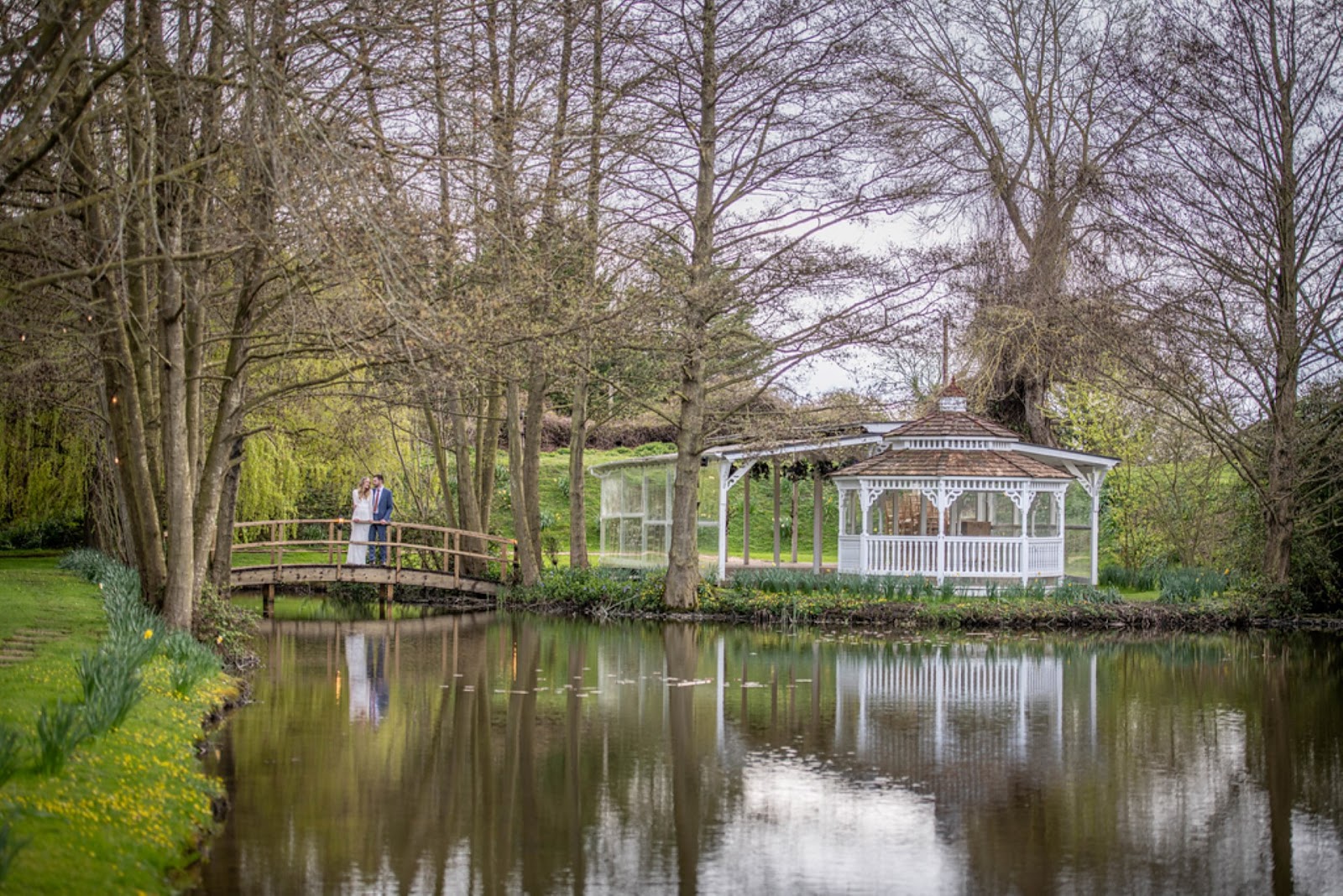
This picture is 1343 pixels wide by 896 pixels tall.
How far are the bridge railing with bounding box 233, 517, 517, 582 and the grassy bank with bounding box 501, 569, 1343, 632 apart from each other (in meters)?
2.89

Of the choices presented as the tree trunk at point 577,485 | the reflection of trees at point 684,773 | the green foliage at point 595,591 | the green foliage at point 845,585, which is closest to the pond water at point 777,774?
the reflection of trees at point 684,773

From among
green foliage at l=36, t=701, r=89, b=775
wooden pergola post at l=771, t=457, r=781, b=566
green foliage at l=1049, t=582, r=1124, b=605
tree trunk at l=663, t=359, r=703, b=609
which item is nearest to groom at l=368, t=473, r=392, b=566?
tree trunk at l=663, t=359, r=703, b=609

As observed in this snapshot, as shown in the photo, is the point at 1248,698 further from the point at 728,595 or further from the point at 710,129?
the point at 710,129

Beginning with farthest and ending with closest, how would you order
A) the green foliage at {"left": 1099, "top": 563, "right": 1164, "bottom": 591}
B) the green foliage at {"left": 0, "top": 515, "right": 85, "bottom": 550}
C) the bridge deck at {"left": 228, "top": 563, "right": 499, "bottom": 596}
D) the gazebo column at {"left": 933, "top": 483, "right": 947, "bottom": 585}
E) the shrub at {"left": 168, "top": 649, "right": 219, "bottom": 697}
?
the green foliage at {"left": 0, "top": 515, "right": 85, "bottom": 550}
the green foliage at {"left": 1099, "top": 563, "right": 1164, "bottom": 591}
the bridge deck at {"left": 228, "top": 563, "right": 499, "bottom": 596}
the gazebo column at {"left": 933, "top": 483, "right": 947, "bottom": 585}
the shrub at {"left": 168, "top": 649, "right": 219, "bottom": 697}

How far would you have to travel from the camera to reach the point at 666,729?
1348 cm

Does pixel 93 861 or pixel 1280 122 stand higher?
pixel 1280 122

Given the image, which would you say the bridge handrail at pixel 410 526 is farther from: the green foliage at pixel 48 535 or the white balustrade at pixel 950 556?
the green foliage at pixel 48 535

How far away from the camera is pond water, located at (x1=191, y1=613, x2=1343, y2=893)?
8.49m

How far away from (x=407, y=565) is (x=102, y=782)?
23.0m

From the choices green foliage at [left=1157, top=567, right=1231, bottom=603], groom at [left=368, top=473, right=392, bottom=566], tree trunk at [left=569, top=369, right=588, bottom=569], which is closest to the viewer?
green foliage at [left=1157, top=567, right=1231, bottom=603]

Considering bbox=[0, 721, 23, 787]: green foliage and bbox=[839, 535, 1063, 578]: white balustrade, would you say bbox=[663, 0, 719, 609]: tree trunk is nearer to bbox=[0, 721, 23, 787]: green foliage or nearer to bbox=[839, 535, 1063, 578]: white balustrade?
bbox=[839, 535, 1063, 578]: white balustrade

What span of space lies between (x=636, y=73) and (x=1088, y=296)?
1071 cm

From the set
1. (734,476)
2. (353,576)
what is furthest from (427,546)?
(734,476)

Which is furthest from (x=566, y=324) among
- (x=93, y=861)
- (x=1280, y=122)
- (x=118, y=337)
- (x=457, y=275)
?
(x=1280, y=122)
